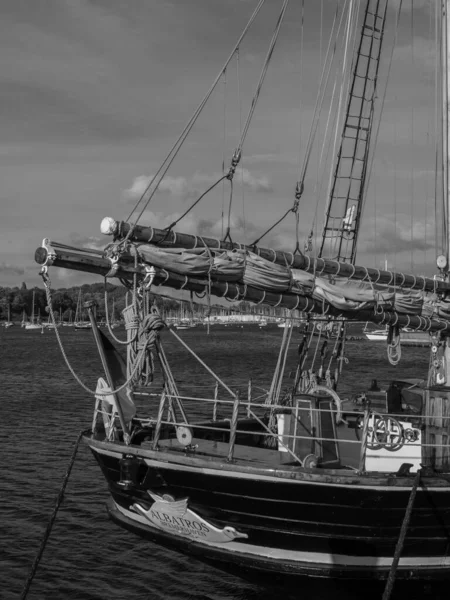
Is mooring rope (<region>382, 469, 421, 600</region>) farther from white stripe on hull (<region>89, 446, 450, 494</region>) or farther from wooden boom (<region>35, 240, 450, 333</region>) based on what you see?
wooden boom (<region>35, 240, 450, 333</region>)

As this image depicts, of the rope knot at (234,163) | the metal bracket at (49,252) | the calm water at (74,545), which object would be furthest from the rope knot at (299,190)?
the metal bracket at (49,252)

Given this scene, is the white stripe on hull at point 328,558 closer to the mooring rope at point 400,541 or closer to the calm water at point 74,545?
the calm water at point 74,545

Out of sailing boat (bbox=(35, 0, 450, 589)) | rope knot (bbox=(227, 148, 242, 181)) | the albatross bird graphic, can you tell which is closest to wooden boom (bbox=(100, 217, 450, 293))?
sailing boat (bbox=(35, 0, 450, 589))

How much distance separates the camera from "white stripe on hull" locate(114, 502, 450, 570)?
14.1 metres

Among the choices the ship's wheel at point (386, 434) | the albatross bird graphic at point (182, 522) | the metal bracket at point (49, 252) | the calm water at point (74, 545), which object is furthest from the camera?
the calm water at point (74, 545)

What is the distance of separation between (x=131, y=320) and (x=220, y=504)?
12.6 ft

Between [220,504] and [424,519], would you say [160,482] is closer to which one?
[220,504]

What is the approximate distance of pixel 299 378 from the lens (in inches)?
Result: 766

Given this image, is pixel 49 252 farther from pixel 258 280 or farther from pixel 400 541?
pixel 400 541

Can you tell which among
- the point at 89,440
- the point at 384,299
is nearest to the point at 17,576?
the point at 89,440

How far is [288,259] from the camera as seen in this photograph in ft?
54.1

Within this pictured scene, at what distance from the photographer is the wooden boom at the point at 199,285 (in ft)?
42.9

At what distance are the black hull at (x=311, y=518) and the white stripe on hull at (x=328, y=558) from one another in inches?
0.7

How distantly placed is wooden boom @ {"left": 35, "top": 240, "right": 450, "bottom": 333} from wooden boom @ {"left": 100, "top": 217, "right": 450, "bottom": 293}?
60cm
